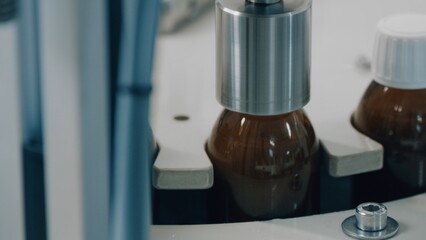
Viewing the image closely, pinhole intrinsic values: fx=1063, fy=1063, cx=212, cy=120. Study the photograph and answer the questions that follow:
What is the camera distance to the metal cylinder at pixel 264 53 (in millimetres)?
434

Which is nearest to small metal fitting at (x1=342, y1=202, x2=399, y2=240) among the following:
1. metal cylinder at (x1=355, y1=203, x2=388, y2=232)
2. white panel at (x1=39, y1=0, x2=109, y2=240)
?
metal cylinder at (x1=355, y1=203, x2=388, y2=232)

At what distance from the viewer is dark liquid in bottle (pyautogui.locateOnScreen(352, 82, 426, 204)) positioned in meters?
0.49

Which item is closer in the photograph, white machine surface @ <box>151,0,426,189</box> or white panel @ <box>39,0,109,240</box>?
white panel @ <box>39,0,109,240</box>

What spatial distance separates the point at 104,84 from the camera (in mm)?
381

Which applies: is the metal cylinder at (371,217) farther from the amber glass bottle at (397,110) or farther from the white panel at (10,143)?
the white panel at (10,143)

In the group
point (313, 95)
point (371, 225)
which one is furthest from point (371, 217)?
point (313, 95)

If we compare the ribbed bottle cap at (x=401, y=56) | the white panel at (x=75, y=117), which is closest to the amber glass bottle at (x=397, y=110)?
the ribbed bottle cap at (x=401, y=56)

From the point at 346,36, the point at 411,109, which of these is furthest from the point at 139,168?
the point at 346,36

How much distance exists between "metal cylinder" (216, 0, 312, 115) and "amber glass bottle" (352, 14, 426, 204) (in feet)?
0.17

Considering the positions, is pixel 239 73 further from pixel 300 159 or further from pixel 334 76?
pixel 334 76

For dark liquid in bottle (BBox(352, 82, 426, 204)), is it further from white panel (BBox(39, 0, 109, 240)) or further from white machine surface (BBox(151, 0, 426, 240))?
white panel (BBox(39, 0, 109, 240))

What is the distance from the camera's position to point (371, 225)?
0.46 m

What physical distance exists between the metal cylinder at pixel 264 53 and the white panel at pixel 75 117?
0.08m

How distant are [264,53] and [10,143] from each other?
11 centimetres
